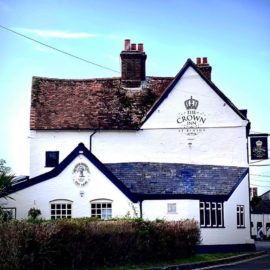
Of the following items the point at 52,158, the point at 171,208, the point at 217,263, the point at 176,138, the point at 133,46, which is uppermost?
the point at 133,46

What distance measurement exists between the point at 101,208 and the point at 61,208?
7.46 feet

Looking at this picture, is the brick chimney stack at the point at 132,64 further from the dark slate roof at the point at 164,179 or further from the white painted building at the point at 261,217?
the white painted building at the point at 261,217

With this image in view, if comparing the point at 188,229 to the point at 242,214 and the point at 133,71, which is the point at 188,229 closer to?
the point at 242,214

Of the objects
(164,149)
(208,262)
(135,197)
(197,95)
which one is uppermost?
(197,95)

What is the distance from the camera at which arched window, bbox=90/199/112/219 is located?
3256 centimetres

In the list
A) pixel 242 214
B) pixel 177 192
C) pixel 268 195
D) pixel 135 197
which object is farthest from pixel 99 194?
pixel 268 195

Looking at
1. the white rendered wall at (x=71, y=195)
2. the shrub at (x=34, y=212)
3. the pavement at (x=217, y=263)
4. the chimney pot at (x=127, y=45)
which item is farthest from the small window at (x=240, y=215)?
the chimney pot at (x=127, y=45)

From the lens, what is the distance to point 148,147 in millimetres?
37875

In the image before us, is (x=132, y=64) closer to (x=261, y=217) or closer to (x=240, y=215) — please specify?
(x=240, y=215)

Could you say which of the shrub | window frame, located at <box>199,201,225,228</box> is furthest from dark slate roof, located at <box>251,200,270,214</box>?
the shrub

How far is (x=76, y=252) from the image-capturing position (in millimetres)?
20719

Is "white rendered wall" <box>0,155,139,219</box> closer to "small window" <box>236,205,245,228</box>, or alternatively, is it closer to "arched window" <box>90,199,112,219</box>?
"arched window" <box>90,199,112,219</box>

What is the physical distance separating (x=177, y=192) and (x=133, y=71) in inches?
424

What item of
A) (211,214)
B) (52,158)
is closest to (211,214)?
(211,214)
